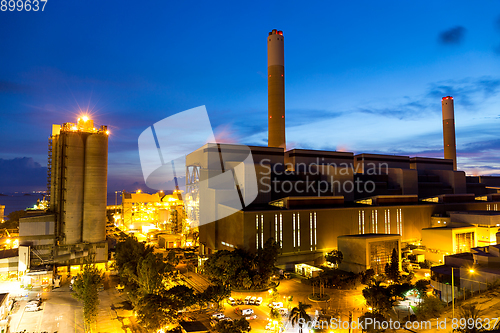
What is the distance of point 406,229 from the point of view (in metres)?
66.6

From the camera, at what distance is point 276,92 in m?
79.8

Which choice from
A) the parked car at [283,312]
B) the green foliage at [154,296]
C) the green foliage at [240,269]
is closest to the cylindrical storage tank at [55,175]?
the green foliage at [154,296]

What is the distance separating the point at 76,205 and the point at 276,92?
5229 cm

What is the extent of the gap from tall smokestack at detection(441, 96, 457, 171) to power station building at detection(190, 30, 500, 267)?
46.8 ft

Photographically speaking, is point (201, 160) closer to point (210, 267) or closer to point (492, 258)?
point (210, 267)

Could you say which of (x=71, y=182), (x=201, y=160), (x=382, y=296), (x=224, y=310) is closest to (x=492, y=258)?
(x=382, y=296)

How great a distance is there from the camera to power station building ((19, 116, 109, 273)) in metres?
51.2

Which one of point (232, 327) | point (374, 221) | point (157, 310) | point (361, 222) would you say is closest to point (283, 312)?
point (232, 327)

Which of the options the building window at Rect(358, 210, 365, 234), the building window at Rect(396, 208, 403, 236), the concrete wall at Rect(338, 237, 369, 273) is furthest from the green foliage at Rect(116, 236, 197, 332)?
the building window at Rect(396, 208, 403, 236)

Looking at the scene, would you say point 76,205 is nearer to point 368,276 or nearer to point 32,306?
point 32,306

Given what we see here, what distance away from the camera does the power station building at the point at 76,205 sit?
168 feet

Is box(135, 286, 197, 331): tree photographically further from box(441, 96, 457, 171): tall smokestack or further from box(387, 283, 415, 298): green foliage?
box(441, 96, 457, 171): tall smokestack

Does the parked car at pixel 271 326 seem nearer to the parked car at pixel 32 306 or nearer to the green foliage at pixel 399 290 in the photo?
A: the green foliage at pixel 399 290

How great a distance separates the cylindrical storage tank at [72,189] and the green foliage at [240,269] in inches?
1005
